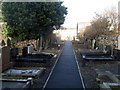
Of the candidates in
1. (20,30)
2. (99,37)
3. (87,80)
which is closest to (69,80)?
(87,80)

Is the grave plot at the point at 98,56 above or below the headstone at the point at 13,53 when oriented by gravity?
below

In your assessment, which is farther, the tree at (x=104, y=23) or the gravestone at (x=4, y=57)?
the tree at (x=104, y=23)

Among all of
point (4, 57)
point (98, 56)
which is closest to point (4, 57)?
point (4, 57)

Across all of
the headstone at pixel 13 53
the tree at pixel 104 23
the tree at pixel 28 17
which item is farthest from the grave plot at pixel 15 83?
the tree at pixel 104 23

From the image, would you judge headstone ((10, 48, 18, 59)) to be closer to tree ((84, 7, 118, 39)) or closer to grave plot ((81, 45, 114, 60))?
grave plot ((81, 45, 114, 60))

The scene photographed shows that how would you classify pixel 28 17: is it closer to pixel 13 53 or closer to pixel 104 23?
pixel 13 53

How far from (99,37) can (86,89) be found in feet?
63.6

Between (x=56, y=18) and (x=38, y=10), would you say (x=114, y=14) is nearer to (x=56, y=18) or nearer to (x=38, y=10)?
(x=56, y=18)

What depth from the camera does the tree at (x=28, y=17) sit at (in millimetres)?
15758

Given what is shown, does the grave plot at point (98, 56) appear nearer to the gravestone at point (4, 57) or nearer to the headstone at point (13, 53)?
the headstone at point (13, 53)

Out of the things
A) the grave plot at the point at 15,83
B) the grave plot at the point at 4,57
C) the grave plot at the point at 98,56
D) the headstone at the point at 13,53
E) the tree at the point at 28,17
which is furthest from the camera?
the tree at the point at 28,17

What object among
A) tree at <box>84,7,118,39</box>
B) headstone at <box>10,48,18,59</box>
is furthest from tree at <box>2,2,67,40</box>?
tree at <box>84,7,118,39</box>

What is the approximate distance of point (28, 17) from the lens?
15766 millimetres

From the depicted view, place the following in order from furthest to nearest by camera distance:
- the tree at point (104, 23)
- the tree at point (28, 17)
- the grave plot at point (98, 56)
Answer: the tree at point (104, 23) → the tree at point (28, 17) → the grave plot at point (98, 56)
